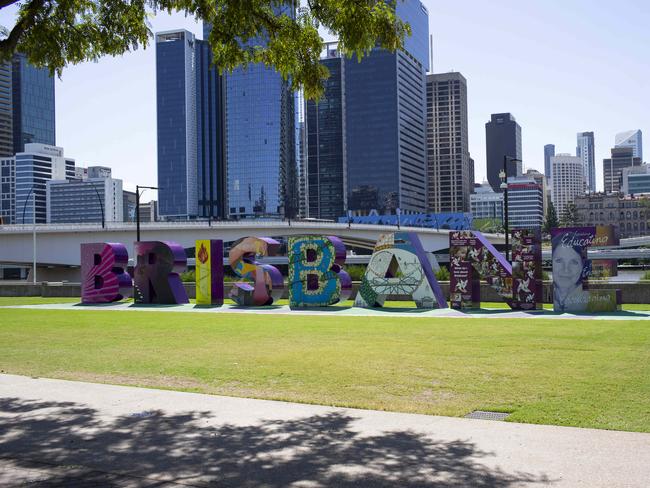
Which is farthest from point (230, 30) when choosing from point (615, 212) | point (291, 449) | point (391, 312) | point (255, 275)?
point (615, 212)

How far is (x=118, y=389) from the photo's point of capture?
11266 millimetres

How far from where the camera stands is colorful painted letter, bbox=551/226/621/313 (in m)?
27.4

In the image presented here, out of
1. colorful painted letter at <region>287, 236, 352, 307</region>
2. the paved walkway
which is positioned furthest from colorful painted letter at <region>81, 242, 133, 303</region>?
colorful painted letter at <region>287, 236, 352, 307</region>

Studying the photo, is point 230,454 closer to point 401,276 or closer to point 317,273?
point 401,276

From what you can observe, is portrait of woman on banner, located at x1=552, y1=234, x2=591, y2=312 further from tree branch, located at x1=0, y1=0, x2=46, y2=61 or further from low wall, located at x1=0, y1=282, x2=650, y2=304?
tree branch, located at x1=0, y1=0, x2=46, y2=61

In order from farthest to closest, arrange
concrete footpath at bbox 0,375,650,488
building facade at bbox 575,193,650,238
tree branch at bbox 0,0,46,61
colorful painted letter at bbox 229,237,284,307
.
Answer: building facade at bbox 575,193,650,238
colorful painted letter at bbox 229,237,284,307
tree branch at bbox 0,0,46,61
concrete footpath at bbox 0,375,650,488

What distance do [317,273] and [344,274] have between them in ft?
4.34

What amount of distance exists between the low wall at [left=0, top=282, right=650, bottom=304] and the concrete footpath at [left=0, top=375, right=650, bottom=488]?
85.6 ft

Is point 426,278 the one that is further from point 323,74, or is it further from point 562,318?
point 323,74

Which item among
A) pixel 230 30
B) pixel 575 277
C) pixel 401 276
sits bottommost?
pixel 401 276

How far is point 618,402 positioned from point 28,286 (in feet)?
159

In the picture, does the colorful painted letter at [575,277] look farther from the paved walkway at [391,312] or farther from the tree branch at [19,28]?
the tree branch at [19,28]

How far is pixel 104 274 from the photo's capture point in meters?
40.1

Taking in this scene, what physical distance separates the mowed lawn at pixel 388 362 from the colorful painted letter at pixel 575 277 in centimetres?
460
